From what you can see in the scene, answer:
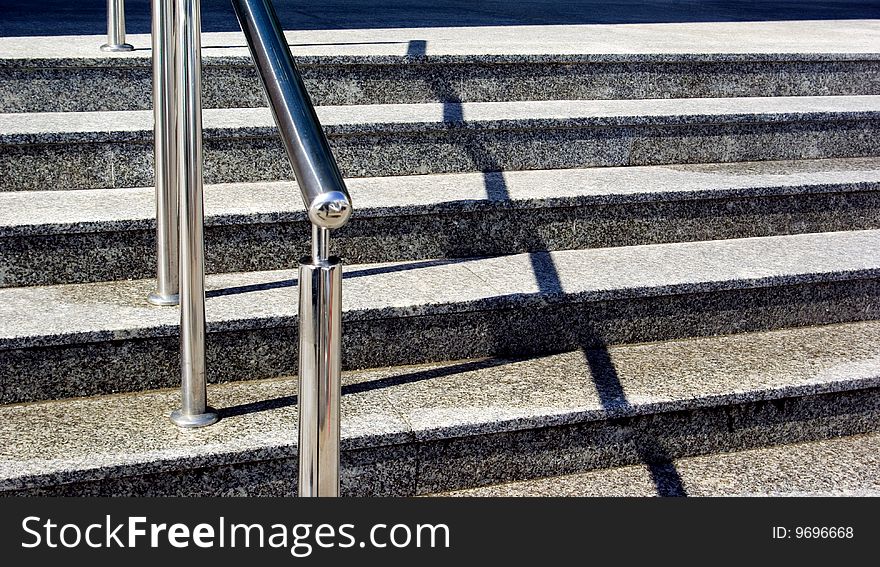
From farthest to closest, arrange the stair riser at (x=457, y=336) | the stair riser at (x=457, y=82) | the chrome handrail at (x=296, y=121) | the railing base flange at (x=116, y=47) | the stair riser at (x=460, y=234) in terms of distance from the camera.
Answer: the railing base flange at (x=116, y=47)
the stair riser at (x=457, y=82)
the stair riser at (x=460, y=234)
the stair riser at (x=457, y=336)
the chrome handrail at (x=296, y=121)

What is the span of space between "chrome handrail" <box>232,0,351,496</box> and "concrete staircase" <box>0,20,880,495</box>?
0.67m

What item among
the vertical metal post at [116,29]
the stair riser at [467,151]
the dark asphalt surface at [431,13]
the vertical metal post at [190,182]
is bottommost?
the vertical metal post at [190,182]

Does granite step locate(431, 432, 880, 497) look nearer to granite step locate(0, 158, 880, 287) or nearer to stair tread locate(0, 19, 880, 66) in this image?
granite step locate(0, 158, 880, 287)

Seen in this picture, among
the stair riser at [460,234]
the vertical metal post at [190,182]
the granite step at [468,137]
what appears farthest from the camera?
the granite step at [468,137]

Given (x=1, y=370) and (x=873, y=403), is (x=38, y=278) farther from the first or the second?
(x=873, y=403)

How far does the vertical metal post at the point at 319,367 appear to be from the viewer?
1289 mm

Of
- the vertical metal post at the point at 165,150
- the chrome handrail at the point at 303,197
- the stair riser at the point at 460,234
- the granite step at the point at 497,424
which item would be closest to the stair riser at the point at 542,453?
the granite step at the point at 497,424

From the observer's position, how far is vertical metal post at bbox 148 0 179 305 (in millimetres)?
2113

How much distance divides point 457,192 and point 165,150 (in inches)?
33.2

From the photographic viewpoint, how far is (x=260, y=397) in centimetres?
226

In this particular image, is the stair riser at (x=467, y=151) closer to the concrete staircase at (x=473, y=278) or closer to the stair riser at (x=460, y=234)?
the concrete staircase at (x=473, y=278)

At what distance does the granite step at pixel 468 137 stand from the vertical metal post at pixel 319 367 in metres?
1.51

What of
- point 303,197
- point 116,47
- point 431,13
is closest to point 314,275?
point 303,197

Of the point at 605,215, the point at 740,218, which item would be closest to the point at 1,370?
the point at 605,215
